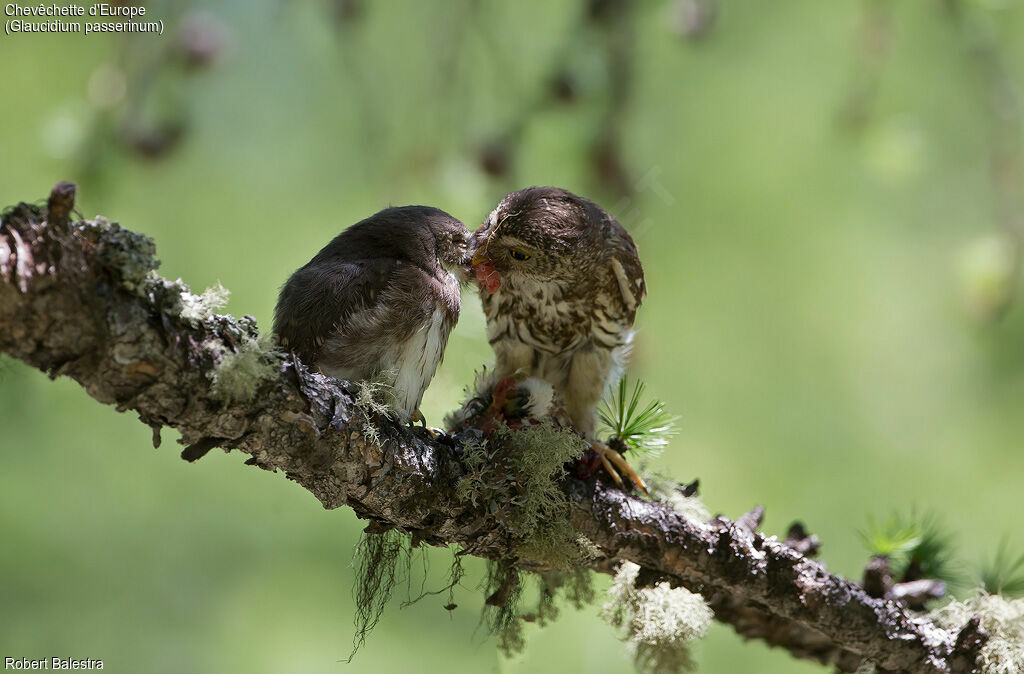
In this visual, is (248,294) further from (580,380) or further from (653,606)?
(653,606)

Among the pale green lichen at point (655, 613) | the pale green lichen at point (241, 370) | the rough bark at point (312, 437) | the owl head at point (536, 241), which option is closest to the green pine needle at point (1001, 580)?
the rough bark at point (312, 437)

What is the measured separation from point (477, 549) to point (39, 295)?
84cm

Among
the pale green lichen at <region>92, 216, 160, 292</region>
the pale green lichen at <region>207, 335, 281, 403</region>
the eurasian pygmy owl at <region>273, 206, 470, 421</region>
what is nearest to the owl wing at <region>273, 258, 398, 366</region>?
the eurasian pygmy owl at <region>273, 206, 470, 421</region>

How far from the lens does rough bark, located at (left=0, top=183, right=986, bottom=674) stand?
0.85 metres

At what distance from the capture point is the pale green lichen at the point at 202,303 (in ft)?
3.16

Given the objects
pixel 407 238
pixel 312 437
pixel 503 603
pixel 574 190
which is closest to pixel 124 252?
pixel 312 437

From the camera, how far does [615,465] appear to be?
5.63 feet

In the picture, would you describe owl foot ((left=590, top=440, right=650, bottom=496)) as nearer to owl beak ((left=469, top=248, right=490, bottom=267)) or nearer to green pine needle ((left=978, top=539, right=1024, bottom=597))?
owl beak ((left=469, top=248, right=490, bottom=267))

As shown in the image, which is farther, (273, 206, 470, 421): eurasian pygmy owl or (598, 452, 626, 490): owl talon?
(598, 452, 626, 490): owl talon

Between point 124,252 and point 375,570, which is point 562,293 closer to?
point 375,570

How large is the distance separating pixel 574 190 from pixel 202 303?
2.11 meters

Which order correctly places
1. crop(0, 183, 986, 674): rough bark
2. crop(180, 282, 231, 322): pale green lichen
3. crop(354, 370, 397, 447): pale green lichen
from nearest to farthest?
1. crop(0, 183, 986, 674): rough bark
2. crop(180, 282, 231, 322): pale green lichen
3. crop(354, 370, 397, 447): pale green lichen

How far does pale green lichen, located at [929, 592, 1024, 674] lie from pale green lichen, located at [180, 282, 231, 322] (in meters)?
1.61

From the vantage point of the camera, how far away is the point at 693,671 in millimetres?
1869
